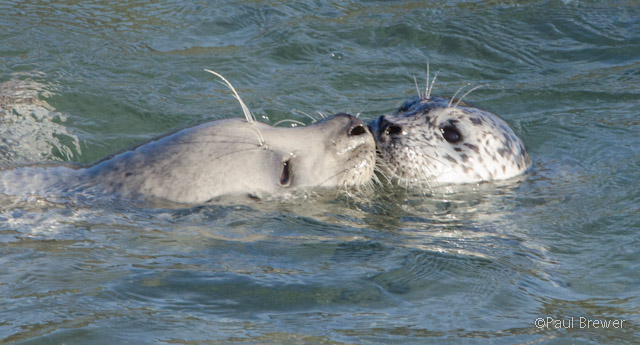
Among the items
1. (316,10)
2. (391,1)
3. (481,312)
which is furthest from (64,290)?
(391,1)

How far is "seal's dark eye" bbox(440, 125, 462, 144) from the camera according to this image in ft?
19.7

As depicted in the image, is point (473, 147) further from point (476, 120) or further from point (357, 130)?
point (357, 130)

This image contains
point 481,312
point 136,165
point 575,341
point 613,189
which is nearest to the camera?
point 575,341

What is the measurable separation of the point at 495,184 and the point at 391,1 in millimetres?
4942

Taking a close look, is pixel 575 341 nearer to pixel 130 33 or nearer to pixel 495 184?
pixel 495 184

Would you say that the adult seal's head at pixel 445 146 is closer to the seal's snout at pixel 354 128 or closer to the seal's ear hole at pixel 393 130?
the seal's ear hole at pixel 393 130

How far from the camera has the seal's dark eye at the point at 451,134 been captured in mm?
6004

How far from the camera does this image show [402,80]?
8.63 metres

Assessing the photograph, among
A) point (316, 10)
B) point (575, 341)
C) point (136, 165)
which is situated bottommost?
point (575, 341)

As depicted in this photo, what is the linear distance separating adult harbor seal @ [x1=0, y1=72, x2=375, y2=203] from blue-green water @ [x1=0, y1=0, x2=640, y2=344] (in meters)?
0.14

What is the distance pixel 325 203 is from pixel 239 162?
0.55m

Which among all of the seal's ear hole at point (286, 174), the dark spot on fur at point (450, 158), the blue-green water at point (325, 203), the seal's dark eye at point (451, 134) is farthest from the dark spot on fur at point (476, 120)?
the seal's ear hole at point (286, 174)

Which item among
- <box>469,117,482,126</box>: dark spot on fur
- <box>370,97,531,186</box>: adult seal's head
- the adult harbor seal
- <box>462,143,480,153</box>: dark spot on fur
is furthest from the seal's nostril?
<box>469,117,482,126</box>: dark spot on fur

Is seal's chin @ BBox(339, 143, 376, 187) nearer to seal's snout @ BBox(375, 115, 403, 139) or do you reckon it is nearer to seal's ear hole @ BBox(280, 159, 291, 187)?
seal's ear hole @ BBox(280, 159, 291, 187)
